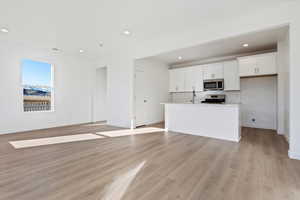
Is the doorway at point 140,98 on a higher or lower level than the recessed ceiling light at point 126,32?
lower

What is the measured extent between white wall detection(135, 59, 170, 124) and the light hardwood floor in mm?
2785

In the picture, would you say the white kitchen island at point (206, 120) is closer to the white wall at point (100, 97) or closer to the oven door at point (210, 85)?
the oven door at point (210, 85)

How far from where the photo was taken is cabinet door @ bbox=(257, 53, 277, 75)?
4.33m

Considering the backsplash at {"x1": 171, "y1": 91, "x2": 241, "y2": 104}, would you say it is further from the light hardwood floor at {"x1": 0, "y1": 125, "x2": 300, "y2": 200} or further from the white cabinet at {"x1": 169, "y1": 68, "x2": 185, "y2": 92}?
the light hardwood floor at {"x1": 0, "y1": 125, "x2": 300, "y2": 200}

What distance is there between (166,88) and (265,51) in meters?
3.79

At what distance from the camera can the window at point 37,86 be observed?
15.7ft

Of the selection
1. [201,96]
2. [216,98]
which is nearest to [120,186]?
[216,98]

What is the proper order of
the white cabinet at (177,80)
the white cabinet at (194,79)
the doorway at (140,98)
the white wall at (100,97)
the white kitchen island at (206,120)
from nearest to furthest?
the white kitchen island at (206,120) → the doorway at (140,98) → the white cabinet at (194,79) → the white cabinet at (177,80) → the white wall at (100,97)

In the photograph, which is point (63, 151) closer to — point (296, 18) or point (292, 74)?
point (292, 74)

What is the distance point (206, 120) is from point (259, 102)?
2548 mm

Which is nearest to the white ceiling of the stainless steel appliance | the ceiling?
the ceiling

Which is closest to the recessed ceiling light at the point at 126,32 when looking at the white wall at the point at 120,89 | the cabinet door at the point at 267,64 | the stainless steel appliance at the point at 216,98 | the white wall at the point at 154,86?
the white wall at the point at 120,89

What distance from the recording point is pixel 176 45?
402 cm

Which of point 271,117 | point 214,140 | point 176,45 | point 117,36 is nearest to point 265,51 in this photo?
point 271,117
